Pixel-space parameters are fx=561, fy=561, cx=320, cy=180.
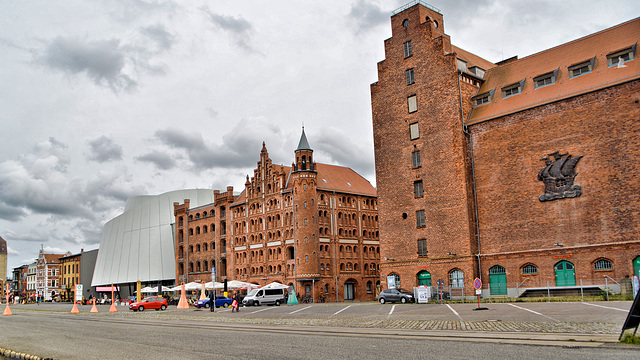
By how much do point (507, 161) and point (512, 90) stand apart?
7.11 metres

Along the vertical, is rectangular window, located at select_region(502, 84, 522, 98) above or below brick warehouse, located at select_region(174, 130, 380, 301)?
above

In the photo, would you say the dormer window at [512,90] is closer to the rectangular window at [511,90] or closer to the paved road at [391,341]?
the rectangular window at [511,90]

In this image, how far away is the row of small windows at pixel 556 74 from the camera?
146 ft

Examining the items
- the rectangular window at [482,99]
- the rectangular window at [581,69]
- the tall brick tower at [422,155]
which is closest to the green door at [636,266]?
the tall brick tower at [422,155]

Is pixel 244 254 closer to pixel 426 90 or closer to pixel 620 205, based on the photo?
pixel 426 90

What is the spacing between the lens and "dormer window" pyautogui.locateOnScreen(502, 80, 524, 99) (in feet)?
167

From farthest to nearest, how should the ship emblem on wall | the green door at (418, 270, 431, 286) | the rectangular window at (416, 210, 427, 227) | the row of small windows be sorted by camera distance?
the rectangular window at (416, 210, 427, 227) < the green door at (418, 270, 431, 286) < the ship emblem on wall < the row of small windows

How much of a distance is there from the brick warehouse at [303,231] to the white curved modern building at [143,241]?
59.4 feet

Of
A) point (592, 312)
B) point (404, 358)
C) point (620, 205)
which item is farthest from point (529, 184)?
point (404, 358)

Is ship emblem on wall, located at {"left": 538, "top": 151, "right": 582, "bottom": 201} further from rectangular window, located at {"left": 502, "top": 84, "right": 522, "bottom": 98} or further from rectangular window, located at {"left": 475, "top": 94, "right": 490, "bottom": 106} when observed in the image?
rectangular window, located at {"left": 475, "top": 94, "right": 490, "bottom": 106}

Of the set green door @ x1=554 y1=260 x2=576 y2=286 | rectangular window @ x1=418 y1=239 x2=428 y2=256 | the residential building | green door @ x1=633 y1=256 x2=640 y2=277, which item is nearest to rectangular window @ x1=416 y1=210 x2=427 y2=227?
rectangular window @ x1=418 y1=239 x2=428 y2=256

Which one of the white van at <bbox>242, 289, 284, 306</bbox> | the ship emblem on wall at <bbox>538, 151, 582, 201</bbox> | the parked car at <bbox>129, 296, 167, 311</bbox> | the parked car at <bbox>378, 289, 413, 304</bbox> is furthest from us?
the white van at <bbox>242, 289, 284, 306</bbox>

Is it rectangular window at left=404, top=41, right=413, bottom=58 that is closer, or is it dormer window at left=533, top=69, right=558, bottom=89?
dormer window at left=533, top=69, right=558, bottom=89

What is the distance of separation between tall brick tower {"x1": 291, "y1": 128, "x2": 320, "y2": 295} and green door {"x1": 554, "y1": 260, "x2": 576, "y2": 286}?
3726 cm
